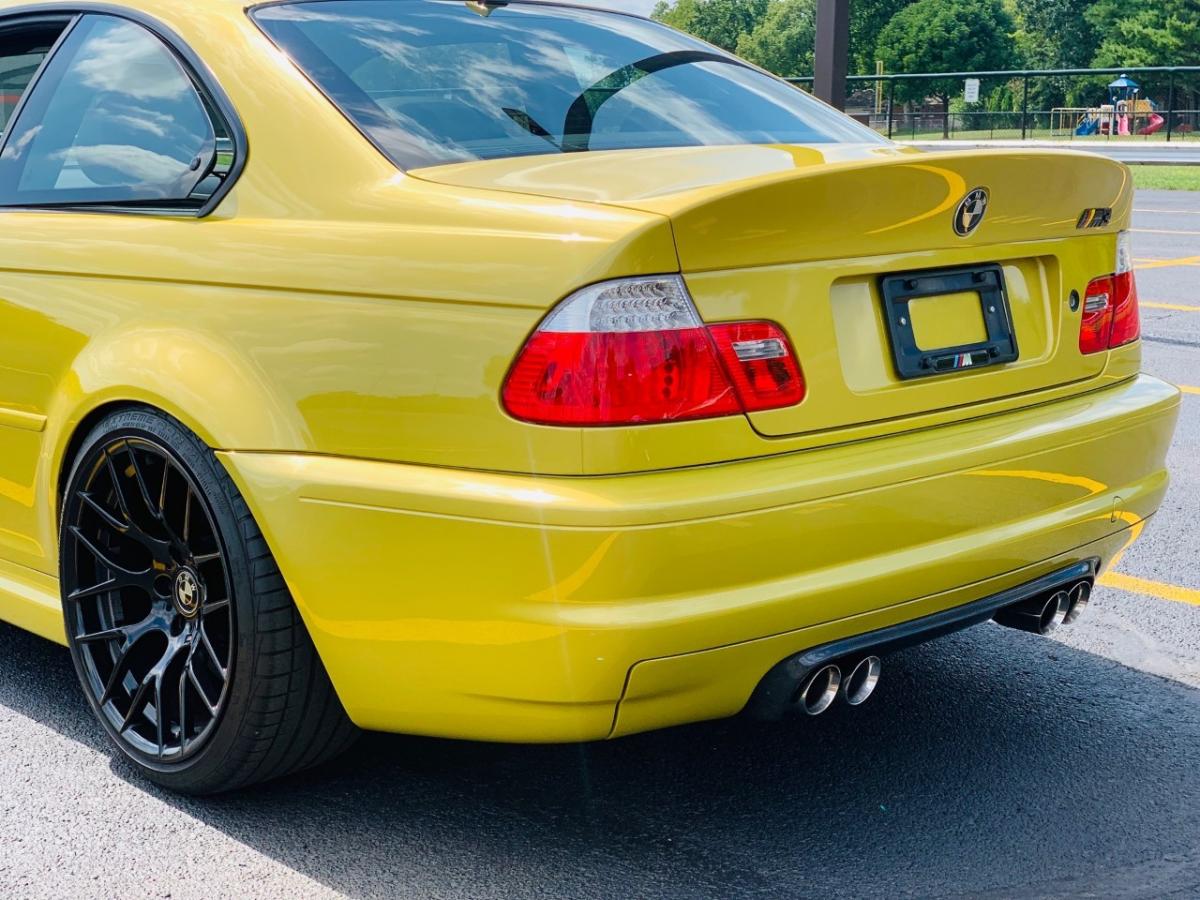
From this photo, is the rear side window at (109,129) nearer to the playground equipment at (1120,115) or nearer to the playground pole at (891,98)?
the playground pole at (891,98)

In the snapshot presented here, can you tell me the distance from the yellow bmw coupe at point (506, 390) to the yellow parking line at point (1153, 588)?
1.19 m

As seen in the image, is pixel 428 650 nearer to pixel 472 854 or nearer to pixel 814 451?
pixel 472 854

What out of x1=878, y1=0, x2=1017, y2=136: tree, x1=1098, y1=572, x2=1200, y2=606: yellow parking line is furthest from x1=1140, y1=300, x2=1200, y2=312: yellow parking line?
x1=878, y1=0, x2=1017, y2=136: tree

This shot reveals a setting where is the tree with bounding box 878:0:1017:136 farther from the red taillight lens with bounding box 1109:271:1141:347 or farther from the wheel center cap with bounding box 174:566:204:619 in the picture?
the wheel center cap with bounding box 174:566:204:619

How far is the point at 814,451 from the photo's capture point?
8.25 ft

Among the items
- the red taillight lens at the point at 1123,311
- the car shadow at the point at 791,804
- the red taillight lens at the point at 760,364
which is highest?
the red taillight lens at the point at 760,364

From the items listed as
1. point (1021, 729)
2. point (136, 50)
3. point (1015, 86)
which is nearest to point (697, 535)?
point (1021, 729)

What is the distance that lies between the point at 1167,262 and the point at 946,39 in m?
89.4

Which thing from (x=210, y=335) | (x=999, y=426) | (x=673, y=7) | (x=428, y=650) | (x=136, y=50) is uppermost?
(x=136, y=50)

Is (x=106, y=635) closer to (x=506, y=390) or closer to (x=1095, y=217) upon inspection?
(x=506, y=390)

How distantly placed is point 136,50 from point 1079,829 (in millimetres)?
2485

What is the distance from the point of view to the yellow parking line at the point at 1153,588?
4.24m

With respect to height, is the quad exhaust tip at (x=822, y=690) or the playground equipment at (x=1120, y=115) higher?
the quad exhaust tip at (x=822, y=690)

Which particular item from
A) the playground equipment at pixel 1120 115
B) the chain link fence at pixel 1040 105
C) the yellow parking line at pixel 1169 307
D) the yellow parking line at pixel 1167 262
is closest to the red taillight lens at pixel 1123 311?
the yellow parking line at pixel 1169 307
